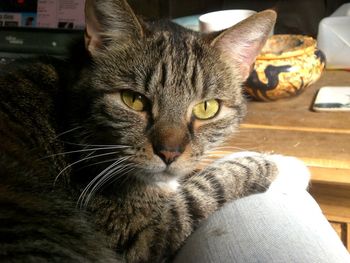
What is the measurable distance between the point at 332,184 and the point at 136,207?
1.38 ft

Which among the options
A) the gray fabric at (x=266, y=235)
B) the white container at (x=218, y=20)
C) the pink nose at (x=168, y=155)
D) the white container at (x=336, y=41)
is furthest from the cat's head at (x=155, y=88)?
Answer: the white container at (x=336, y=41)

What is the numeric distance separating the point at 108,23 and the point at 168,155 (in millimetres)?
276

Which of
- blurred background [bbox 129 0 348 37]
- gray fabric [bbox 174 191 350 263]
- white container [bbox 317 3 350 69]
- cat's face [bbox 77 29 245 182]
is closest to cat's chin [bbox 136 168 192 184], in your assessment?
cat's face [bbox 77 29 245 182]

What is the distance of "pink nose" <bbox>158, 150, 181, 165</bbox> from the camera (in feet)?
2.78

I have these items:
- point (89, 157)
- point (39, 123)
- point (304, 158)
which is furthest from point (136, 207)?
point (304, 158)

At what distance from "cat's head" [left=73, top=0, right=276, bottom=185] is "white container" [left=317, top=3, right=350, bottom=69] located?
623 millimetres

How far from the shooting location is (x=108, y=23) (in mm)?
873

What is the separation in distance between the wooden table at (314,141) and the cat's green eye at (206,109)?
7.8 inches

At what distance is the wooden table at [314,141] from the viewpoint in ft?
3.23

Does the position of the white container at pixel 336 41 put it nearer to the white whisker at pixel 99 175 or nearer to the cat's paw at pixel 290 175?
the cat's paw at pixel 290 175

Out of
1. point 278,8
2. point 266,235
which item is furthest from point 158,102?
point 278,8

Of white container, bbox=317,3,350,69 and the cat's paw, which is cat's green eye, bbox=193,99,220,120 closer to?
the cat's paw

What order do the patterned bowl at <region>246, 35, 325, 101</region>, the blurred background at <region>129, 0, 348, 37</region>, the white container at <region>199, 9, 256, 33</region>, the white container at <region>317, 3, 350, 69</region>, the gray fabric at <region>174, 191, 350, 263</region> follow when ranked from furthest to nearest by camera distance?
the blurred background at <region>129, 0, 348, 37</region> < the white container at <region>317, 3, 350, 69</region> < the white container at <region>199, 9, 256, 33</region> < the patterned bowl at <region>246, 35, 325, 101</region> < the gray fabric at <region>174, 191, 350, 263</region>

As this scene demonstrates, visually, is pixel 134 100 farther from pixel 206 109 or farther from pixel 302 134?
pixel 302 134
